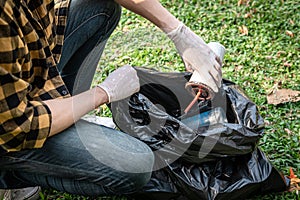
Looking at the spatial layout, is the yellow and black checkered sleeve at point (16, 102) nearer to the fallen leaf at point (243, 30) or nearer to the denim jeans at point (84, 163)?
the denim jeans at point (84, 163)

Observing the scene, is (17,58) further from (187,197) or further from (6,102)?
(187,197)

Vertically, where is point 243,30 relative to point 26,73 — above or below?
below

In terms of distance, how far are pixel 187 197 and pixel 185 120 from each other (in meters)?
0.36

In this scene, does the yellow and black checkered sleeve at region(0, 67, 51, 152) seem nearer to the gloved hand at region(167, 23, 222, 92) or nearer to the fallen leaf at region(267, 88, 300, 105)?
the gloved hand at region(167, 23, 222, 92)

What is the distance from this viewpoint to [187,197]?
79.1 inches

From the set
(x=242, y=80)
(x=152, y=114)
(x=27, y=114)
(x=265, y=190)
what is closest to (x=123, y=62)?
(x=242, y=80)

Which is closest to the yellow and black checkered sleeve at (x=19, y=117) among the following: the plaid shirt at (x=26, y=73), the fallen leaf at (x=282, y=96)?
the plaid shirt at (x=26, y=73)

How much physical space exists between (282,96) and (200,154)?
90cm

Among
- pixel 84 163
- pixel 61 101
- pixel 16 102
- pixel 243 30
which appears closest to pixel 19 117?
pixel 16 102

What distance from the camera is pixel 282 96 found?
266 cm

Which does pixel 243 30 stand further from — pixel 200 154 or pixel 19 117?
pixel 19 117

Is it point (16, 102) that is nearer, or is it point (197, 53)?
point (16, 102)

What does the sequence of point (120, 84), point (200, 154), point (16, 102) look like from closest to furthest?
point (16, 102) < point (120, 84) < point (200, 154)

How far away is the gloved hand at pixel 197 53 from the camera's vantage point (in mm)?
1996
